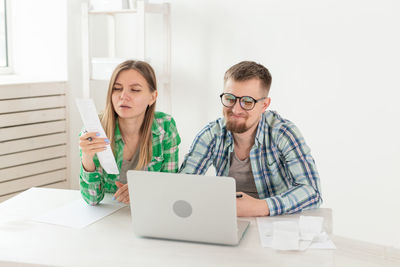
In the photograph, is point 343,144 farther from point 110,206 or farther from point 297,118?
point 110,206

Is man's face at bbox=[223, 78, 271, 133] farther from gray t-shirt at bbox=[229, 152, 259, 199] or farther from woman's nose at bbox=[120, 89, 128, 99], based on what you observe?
woman's nose at bbox=[120, 89, 128, 99]

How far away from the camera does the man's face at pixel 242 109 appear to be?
6.35ft

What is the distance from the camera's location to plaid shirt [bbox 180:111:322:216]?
180 cm

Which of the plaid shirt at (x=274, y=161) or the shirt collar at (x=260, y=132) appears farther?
the shirt collar at (x=260, y=132)

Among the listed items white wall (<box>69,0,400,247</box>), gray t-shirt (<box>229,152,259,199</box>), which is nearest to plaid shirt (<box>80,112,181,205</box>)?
gray t-shirt (<box>229,152,259,199</box>)

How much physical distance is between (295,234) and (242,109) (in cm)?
58

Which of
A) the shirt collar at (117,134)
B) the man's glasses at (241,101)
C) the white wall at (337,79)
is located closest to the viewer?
the man's glasses at (241,101)

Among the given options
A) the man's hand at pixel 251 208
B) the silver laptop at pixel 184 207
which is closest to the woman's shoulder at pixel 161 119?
the man's hand at pixel 251 208

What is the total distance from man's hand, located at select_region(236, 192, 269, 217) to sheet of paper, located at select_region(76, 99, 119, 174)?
452 mm

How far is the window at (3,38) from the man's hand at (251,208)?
2.68 metres

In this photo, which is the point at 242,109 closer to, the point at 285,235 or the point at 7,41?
the point at 285,235

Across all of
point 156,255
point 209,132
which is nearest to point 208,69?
point 209,132

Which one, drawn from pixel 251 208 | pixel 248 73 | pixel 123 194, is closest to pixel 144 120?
pixel 123 194

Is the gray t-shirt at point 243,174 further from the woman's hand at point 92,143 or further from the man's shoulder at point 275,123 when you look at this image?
the woman's hand at point 92,143
